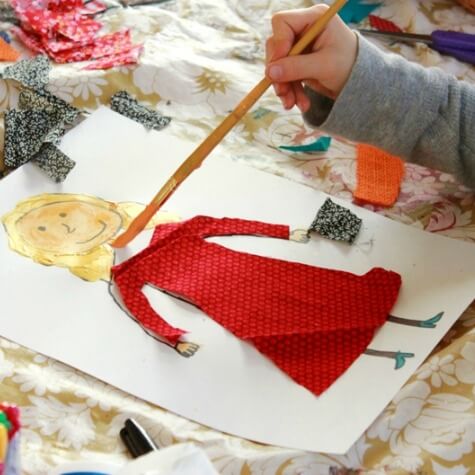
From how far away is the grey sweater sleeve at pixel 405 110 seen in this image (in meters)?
0.61

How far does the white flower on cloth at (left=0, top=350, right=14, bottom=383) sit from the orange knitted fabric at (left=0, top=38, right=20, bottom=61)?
37 cm

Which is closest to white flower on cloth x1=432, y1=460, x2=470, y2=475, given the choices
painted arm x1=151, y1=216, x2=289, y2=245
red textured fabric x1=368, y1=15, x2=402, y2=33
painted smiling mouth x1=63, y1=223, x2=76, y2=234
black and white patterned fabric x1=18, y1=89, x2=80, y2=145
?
painted arm x1=151, y1=216, x2=289, y2=245

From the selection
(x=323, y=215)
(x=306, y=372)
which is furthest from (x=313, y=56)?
(x=306, y=372)

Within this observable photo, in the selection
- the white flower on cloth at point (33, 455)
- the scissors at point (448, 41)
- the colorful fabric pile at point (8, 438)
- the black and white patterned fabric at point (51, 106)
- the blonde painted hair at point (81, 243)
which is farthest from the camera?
the scissors at point (448, 41)

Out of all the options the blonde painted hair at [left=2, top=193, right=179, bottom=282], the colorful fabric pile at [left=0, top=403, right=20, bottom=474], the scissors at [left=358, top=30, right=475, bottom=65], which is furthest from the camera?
the scissors at [left=358, top=30, right=475, bottom=65]

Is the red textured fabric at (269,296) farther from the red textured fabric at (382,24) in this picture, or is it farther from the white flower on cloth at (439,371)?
the red textured fabric at (382,24)

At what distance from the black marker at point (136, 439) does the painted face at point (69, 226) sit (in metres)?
0.17

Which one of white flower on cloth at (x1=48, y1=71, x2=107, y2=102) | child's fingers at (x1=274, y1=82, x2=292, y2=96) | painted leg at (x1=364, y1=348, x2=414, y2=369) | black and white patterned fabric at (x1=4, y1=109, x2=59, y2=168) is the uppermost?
child's fingers at (x1=274, y1=82, x2=292, y2=96)

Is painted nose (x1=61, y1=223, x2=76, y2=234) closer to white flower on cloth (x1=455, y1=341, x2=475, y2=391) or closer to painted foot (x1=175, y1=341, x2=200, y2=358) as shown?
painted foot (x1=175, y1=341, x2=200, y2=358)

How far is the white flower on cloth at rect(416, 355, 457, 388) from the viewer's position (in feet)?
1.63

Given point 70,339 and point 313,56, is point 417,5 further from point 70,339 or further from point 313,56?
point 70,339

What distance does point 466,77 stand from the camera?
2.59 ft

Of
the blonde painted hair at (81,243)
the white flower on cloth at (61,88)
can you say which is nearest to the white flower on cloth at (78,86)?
the white flower on cloth at (61,88)

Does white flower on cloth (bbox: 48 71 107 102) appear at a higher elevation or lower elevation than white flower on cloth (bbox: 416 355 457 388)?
lower
